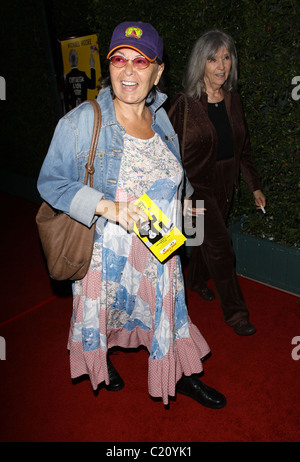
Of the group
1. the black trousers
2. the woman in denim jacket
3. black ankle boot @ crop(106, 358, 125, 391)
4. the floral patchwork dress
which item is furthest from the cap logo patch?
black ankle boot @ crop(106, 358, 125, 391)

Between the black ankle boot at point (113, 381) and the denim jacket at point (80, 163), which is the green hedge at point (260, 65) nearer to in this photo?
the denim jacket at point (80, 163)

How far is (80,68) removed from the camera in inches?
197

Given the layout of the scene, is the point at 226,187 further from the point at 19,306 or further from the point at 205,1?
the point at 19,306

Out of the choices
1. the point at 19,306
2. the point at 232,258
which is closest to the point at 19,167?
the point at 19,306

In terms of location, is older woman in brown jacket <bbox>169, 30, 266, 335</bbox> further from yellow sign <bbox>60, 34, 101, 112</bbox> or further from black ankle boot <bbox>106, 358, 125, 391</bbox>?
yellow sign <bbox>60, 34, 101, 112</bbox>

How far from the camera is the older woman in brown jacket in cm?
251

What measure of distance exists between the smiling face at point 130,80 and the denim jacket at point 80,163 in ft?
0.30

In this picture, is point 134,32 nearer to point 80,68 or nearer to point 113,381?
point 113,381

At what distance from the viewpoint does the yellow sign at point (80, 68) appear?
469 cm

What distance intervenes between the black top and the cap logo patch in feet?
3.51

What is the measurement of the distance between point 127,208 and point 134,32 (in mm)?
780

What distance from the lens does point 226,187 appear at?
284cm

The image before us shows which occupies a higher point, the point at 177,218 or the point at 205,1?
the point at 205,1

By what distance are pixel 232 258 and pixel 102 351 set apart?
4.08ft
